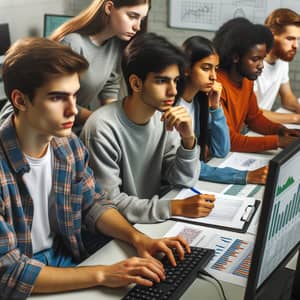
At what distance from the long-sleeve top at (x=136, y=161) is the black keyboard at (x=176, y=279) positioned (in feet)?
0.84

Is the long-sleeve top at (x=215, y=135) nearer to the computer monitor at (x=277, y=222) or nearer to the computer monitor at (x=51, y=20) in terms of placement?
the computer monitor at (x=277, y=222)

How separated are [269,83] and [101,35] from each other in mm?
1099

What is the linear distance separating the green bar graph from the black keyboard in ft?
0.96

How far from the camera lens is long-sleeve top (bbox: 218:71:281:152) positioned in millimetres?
2133

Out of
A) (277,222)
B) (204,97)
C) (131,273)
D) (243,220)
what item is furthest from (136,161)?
(277,222)

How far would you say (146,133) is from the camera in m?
1.72

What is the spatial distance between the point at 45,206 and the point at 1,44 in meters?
1.57

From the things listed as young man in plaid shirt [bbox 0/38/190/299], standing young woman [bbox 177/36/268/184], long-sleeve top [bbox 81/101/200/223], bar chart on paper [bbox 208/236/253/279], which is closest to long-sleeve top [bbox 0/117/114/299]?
young man in plaid shirt [bbox 0/38/190/299]

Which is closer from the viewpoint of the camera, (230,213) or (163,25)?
(230,213)

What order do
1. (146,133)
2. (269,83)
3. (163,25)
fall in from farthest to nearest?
(163,25) → (269,83) → (146,133)

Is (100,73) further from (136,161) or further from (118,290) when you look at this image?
(118,290)

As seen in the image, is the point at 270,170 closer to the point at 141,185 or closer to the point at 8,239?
the point at 8,239

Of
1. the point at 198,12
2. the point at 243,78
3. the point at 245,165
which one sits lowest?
the point at 245,165

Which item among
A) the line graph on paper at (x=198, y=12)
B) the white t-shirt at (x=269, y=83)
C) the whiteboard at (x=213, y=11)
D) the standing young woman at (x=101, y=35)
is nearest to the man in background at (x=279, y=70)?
the white t-shirt at (x=269, y=83)
